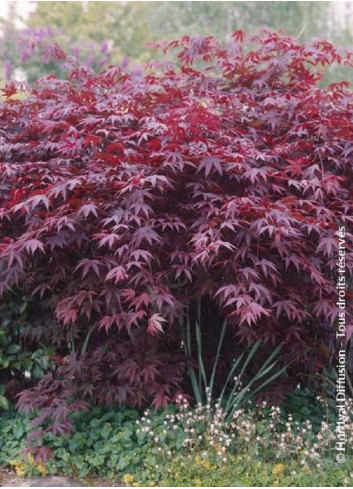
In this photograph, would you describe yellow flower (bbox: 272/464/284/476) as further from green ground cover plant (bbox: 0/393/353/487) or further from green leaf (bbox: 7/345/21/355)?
green leaf (bbox: 7/345/21/355)

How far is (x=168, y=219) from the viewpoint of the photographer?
3.70 meters

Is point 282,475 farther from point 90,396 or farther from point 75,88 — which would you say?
point 75,88

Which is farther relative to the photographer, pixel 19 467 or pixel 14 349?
pixel 14 349

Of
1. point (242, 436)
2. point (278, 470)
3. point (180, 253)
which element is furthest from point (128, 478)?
point (180, 253)

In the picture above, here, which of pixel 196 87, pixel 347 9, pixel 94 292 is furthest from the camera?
pixel 347 9

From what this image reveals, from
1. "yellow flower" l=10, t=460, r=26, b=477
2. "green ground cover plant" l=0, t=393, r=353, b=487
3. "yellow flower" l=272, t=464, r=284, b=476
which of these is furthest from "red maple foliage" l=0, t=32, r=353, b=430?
"yellow flower" l=272, t=464, r=284, b=476

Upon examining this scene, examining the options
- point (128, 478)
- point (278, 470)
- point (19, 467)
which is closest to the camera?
point (278, 470)

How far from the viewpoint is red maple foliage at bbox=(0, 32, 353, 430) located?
3.54 meters

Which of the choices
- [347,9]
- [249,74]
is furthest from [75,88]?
[347,9]

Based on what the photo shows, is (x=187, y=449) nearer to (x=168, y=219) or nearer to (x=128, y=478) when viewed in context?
(x=128, y=478)

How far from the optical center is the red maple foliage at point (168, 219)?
354 cm

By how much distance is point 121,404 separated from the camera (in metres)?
4.25

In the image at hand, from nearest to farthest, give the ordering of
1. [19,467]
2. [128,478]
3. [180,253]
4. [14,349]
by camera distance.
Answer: [180,253], [128,478], [19,467], [14,349]

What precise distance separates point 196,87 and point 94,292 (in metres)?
1.89
